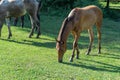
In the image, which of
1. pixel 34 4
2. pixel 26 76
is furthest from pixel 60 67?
pixel 34 4

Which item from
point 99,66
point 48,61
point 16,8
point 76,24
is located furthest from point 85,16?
point 16,8

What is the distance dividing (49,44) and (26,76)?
183 inches

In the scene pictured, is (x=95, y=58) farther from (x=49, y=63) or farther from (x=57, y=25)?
(x=57, y=25)

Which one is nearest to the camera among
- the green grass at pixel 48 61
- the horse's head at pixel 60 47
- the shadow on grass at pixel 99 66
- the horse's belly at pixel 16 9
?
the green grass at pixel 48 61

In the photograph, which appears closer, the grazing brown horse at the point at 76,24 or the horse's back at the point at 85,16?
the grazing brown horse at the point at 76,24

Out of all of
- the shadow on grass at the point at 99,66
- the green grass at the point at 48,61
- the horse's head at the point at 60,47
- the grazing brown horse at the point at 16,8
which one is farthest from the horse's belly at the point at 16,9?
the shadow on grass at the point at 99,66

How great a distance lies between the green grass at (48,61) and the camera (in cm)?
836

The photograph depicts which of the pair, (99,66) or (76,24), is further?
(76,24)

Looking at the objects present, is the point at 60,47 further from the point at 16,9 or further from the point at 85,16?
the point at 16,9

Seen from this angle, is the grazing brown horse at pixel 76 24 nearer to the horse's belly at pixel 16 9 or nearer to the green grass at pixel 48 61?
the green grass at pixel 48 61

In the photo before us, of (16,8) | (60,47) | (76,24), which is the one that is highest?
(16,8)

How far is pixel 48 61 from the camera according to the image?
32.1 feet

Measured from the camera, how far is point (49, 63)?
9.53 m

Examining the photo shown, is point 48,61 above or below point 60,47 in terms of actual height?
below
